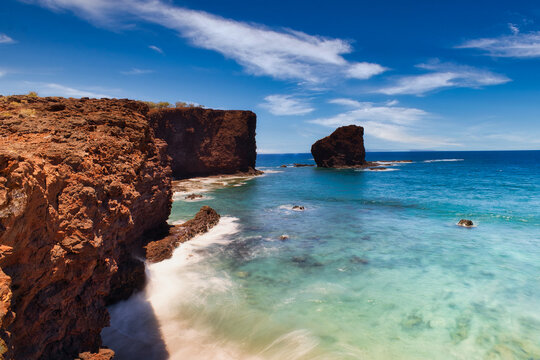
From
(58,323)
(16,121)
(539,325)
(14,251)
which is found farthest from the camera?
(539,325)

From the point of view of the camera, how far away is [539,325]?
8.30 metres

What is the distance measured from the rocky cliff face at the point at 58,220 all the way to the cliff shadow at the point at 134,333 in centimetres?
74

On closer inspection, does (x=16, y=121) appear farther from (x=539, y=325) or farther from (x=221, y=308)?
(x=539, y=325)

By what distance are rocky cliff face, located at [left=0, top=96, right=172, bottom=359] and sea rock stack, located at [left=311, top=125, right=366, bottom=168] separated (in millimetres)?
76534

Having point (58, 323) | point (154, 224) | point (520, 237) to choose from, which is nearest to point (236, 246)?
point (154, 224)

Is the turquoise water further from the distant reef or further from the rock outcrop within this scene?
the distant reef

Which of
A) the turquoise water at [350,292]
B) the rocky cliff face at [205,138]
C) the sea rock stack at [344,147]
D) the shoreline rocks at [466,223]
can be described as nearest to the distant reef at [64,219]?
the turquoise water at [350,292]

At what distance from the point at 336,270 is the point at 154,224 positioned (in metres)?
9.12

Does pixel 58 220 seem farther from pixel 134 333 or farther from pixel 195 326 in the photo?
pixel 195 326

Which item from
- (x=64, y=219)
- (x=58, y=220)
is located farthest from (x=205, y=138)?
(x=58, y=220)

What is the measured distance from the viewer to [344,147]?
81625 millimetres

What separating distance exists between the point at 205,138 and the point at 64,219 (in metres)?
50.2

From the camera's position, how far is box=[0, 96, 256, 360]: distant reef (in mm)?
4070

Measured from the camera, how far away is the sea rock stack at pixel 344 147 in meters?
80.1
